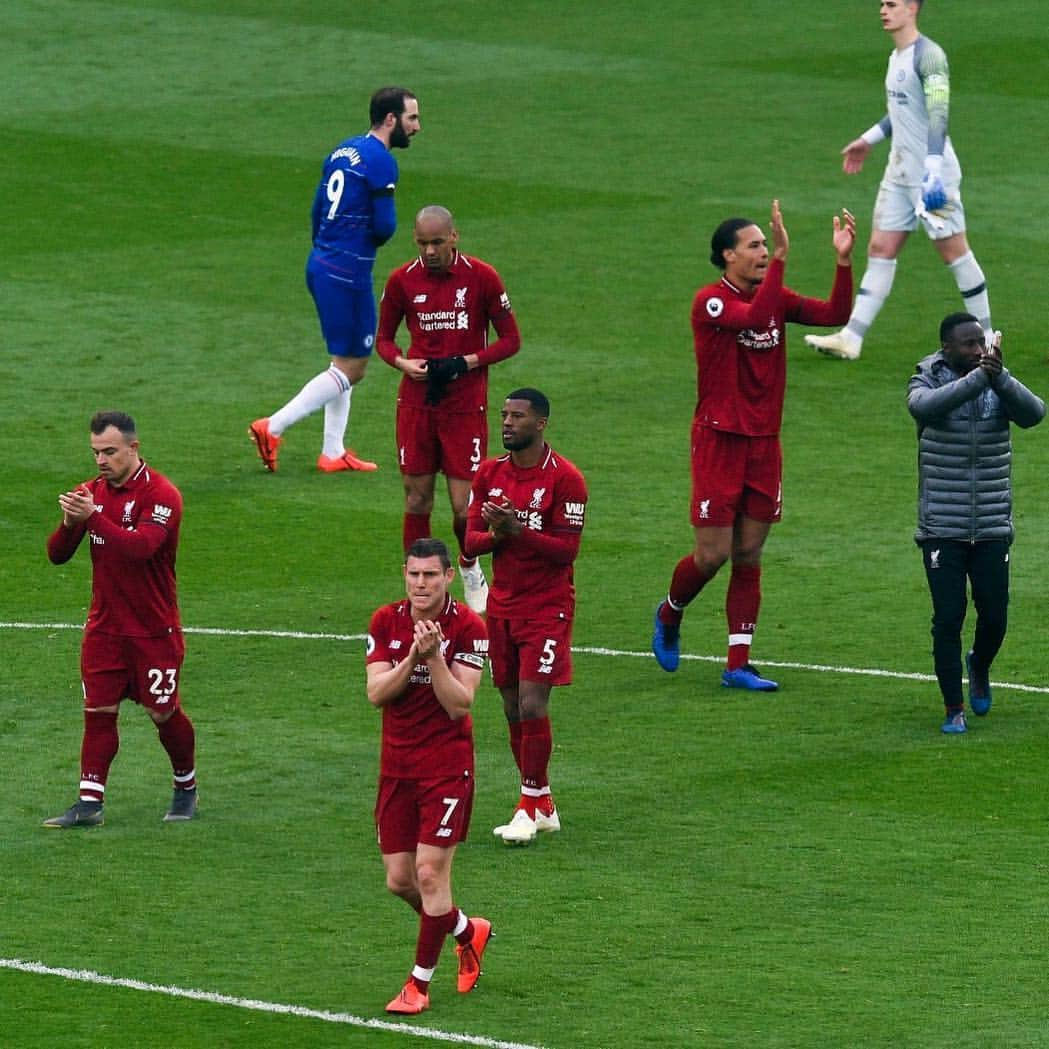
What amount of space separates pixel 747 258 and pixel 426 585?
4.97m

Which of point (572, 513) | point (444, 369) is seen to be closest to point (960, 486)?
point (572, 513)

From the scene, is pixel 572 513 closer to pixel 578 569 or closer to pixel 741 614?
pixel 741 614

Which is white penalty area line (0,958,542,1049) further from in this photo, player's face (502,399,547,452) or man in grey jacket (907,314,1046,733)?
man in grey jacket (907,314,1046,733)

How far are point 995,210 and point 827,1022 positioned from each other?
20112 mm

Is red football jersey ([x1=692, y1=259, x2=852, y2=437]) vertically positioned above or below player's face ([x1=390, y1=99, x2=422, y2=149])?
below

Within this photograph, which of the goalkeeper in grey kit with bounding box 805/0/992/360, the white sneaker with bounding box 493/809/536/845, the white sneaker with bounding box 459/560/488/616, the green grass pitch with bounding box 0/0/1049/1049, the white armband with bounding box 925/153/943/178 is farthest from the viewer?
the goalkeeper in grey kit with bounding box 805/0/992/360

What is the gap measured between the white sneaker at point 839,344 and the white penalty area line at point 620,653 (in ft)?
26.0

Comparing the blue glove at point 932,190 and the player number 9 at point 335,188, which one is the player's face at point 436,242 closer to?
the player number 9 at point 335,188

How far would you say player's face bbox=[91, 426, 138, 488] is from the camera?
41.7 feet

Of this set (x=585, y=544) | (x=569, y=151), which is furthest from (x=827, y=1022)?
(x=569, y=151)

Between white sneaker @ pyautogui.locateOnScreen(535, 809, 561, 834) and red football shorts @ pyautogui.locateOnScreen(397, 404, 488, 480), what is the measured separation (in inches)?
161

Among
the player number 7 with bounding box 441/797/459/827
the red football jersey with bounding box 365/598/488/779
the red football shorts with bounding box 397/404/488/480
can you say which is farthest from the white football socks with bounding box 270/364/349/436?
the player number 7 with bounding box 441/797/459/827

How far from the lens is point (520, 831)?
494 inches

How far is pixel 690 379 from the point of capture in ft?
75.6
